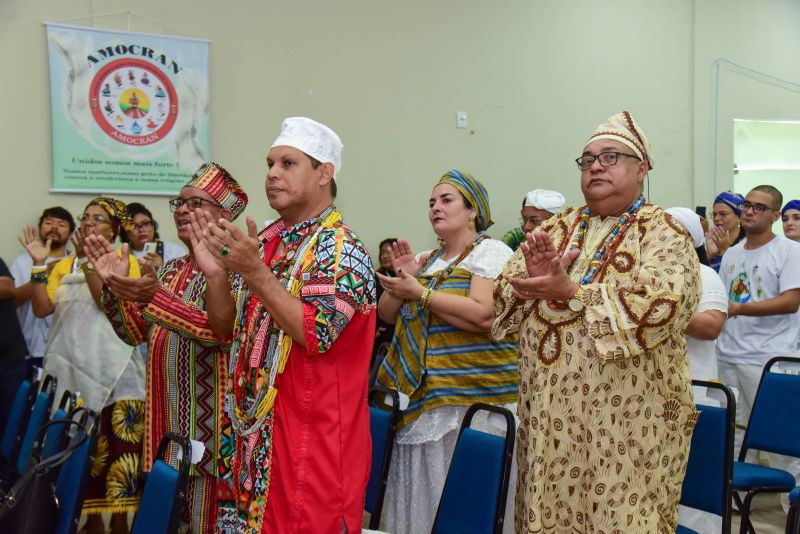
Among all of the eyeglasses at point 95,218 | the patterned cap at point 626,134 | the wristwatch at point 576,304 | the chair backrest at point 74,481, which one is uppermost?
the patterned cap at point 626,134

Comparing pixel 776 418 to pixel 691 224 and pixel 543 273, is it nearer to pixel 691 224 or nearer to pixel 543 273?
pixel 691 224

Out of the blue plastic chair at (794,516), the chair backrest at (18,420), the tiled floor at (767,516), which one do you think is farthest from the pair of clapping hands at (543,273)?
the tiled floor at (767,516)

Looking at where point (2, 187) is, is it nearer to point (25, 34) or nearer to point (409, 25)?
point (25, 34)

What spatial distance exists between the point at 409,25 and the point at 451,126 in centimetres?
89

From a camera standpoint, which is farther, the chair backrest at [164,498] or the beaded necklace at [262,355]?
the beaded necklace at [262,355]

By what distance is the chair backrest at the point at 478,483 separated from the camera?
1.91 metres

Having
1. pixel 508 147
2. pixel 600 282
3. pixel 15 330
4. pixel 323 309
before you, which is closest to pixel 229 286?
pixel 323 309

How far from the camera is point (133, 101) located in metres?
5.50

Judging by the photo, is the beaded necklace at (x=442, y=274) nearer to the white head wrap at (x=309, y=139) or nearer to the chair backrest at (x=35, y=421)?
the white head wrap at (x=309, y=139)

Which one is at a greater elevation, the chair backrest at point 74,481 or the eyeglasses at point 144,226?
the eyeglasses at point 144,226

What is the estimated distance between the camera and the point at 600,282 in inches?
85.4

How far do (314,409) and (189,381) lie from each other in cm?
79

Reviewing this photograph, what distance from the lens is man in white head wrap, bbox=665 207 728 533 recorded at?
2791 millimetres

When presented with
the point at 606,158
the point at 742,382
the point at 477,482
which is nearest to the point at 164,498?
the point at 477,482
